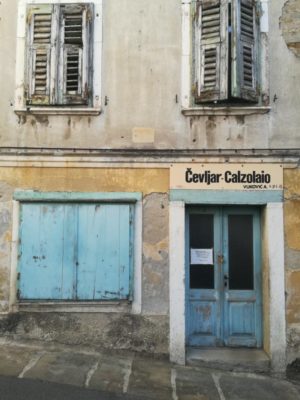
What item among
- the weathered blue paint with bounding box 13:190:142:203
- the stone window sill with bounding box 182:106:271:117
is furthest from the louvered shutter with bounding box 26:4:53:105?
the stone window sill with bounding box 182:106:271:117

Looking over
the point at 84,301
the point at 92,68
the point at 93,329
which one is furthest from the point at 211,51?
Answer: the point at 93,329

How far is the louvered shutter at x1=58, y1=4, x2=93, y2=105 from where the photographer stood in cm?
697

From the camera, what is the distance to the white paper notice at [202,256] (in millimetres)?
7168

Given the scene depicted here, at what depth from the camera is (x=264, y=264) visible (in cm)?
698

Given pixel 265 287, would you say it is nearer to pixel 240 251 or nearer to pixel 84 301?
pixel 240 251

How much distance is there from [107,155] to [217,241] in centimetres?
225

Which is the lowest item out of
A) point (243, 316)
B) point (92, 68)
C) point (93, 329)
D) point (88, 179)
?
point (93, 329)

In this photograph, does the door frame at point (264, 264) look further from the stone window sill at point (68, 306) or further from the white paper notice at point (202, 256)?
the stone window sill at point (68, 306)

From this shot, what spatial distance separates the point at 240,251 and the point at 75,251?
2.64 metres

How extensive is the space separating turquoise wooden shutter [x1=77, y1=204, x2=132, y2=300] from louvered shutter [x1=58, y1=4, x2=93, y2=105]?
179cm

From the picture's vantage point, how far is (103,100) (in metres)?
7.02

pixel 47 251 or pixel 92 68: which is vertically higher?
pixel 92 68

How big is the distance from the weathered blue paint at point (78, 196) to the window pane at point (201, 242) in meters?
1.07

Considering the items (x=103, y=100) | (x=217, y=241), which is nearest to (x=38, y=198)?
(x=103, y=100)
